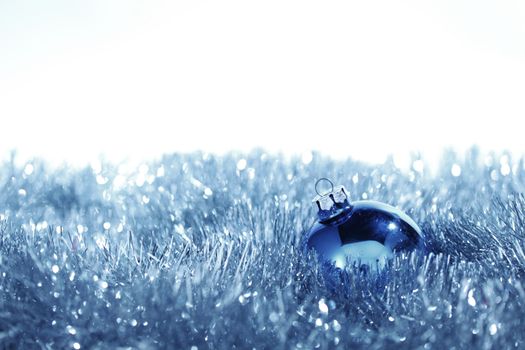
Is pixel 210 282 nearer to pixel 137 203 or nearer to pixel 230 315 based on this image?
pixel 230 315

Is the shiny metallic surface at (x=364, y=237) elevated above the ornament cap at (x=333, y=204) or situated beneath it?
situated beneath

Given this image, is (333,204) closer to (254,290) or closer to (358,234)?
(358,234)

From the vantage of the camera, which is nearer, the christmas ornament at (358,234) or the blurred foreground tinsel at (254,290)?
the blurred foreground tinsel at (254,290)

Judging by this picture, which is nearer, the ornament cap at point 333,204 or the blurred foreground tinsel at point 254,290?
the blurred foreground tinsel at point 254,290

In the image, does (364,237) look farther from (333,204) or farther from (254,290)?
(254,290)

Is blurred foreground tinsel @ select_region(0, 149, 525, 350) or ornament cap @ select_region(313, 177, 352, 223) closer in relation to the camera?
blurred foreground tinsel @ select_region(0, 149, 525, 350)

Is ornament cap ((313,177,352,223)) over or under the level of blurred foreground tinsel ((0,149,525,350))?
over

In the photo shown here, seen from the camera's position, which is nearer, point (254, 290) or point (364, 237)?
point (254, 290)

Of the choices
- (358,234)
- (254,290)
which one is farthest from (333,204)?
(254,290)
